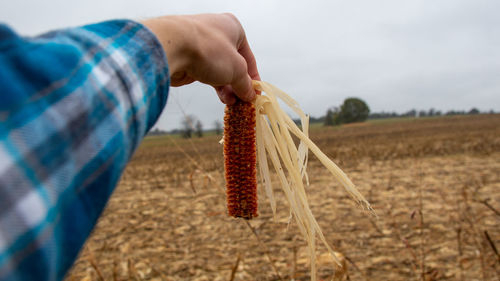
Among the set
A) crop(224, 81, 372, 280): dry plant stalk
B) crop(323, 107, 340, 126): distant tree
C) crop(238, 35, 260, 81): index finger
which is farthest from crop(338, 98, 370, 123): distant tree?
crop(238, 35, 260, 81): index finger

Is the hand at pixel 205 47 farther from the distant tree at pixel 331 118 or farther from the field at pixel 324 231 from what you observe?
the distant tree at pixel 331 118

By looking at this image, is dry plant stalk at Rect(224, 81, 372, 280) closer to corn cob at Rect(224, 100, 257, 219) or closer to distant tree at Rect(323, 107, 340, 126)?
corn cob at Rect(224, 100, 257, 219)

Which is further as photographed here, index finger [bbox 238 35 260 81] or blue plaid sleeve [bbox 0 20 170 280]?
index finger [bbox 238 35 260 81]

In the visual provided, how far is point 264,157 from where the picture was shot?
155 cm

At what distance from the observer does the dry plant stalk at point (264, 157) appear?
51.2 inches

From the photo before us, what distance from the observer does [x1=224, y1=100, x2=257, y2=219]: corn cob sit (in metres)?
1.29

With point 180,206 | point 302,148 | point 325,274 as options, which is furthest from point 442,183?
point 302,148

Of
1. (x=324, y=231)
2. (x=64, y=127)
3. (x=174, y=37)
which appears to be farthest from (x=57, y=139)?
(x=324, y=231)

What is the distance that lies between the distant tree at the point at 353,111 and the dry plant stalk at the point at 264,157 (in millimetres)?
70587

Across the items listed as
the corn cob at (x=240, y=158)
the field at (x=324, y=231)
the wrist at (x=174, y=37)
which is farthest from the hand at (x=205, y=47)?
the field at (x=324, y=231)

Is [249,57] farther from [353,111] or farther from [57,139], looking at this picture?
[353,111]

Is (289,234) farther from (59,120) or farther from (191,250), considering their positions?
(59,120)

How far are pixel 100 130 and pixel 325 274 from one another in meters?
3.66

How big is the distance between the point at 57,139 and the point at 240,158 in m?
0.89
